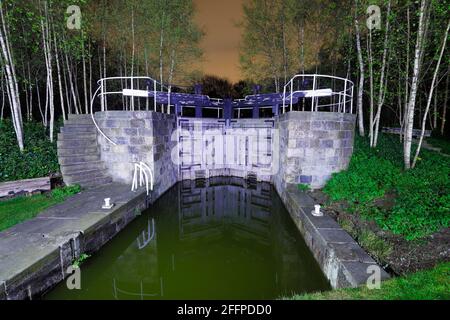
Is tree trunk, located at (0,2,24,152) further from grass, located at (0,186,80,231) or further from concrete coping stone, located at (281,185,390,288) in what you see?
concrete coping stone, located at (281,185,390,288)

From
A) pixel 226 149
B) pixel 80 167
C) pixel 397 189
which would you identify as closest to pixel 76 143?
pixel 80 167

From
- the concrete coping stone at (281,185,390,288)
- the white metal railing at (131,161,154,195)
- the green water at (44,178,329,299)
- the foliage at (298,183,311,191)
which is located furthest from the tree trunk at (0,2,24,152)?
the foliage at (298,183,311,191)

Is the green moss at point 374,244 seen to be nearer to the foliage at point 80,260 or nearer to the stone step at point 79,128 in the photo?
the foliage at point 80,260

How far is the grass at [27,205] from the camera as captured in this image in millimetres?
4079

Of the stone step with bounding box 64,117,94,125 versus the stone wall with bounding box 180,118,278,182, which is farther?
the stone wall with bounding box 180,118,278,182

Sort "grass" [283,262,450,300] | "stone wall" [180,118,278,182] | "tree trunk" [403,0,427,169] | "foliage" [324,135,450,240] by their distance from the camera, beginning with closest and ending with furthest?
"grass" [283,262,450,300], "foliage" [324,135,450,240], "tree trunk" [403,0,427,169], "stone wall" [180,118,278,182]

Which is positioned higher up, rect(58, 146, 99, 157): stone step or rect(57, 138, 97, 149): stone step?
rect(57, 138, 97, 149): stone step

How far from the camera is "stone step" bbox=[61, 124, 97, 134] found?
677cm

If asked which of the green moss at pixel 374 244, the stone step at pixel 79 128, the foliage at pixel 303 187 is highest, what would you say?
the stone step at pixel 79 128

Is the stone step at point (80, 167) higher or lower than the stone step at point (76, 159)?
lower

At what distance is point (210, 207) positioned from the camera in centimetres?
694

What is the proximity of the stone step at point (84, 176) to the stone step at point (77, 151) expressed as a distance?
0.57 meters

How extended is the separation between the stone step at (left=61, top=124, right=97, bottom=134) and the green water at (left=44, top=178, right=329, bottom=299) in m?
2.90

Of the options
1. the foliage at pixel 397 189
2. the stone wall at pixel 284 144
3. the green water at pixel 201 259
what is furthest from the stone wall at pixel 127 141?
the foliage at pixel 397 189
